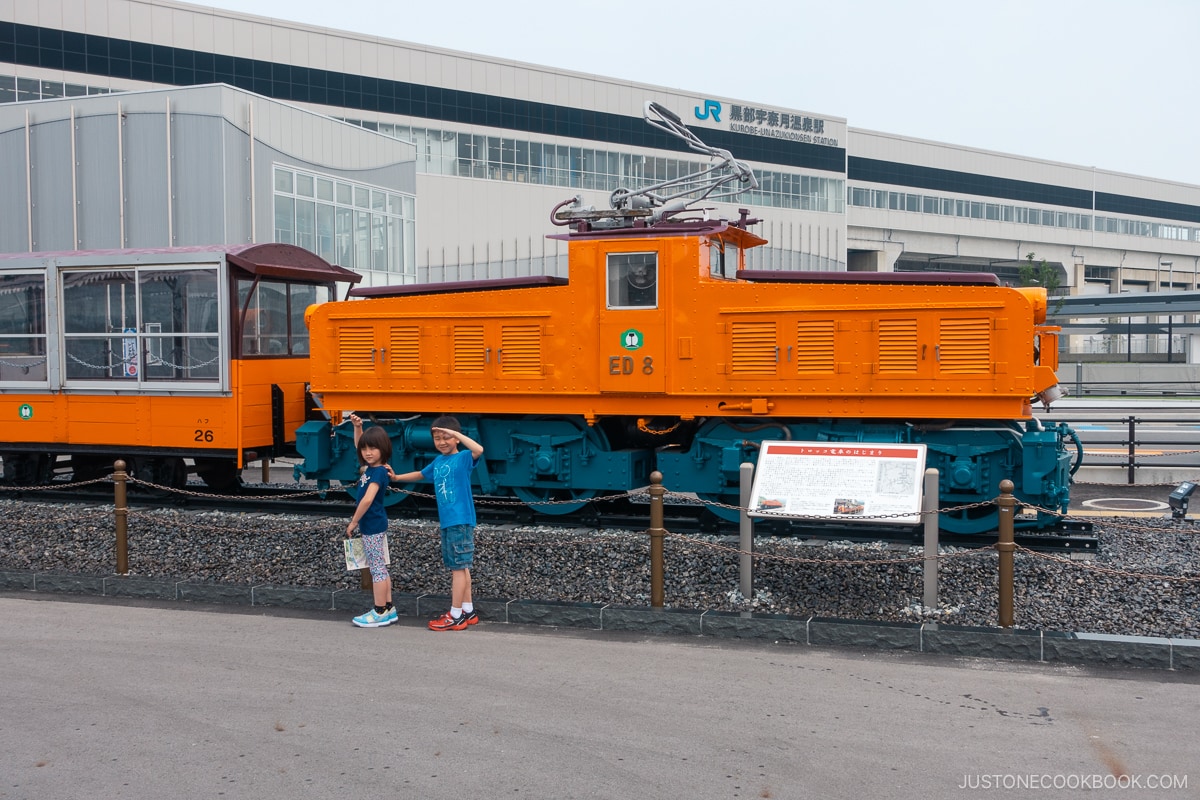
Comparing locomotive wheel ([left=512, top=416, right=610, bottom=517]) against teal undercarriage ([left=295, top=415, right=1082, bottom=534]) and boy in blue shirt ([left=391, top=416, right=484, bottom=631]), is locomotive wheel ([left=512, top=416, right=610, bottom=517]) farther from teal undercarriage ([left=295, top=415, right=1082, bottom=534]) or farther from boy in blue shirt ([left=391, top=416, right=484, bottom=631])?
boy in blue shirt ([left=391, top=416, right=484, bottom=631])

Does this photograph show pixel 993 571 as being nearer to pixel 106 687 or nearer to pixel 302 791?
pixel 302 791

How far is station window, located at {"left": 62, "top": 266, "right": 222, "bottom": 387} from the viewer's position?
12.9m

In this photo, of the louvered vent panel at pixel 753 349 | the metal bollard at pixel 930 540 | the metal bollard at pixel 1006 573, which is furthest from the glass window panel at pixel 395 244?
the metal bollard at pixel 1006 573

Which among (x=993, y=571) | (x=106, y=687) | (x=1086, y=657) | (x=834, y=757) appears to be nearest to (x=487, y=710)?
(x=834, y=757)

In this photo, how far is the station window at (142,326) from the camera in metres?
12.9

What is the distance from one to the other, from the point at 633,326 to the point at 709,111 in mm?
42471

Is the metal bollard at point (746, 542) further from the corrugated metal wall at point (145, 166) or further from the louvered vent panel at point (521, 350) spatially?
the corrugated metal wall at point (145, 166)

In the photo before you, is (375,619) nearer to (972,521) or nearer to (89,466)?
(972,521)

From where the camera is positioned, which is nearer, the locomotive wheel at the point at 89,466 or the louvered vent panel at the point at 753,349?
the louvered vent panel at the point at 753,349

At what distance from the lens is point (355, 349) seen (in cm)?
1287

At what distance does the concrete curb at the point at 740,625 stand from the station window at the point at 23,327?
483cm

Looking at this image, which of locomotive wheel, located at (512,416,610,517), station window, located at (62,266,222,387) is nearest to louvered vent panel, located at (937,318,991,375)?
locomotive wheel, located at (512,416,610,517)

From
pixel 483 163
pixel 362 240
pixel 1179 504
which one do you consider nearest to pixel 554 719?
pixel 1179 504

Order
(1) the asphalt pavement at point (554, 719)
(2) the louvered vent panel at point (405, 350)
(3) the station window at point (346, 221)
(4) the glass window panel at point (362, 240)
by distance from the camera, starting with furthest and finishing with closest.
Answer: (4) the glass window panel at point (362, 240), (3) the station window at point (346, 221), (2) the louvered vent panel at point (405, 350), (1) the asphalt pavement at point (554, 719)
